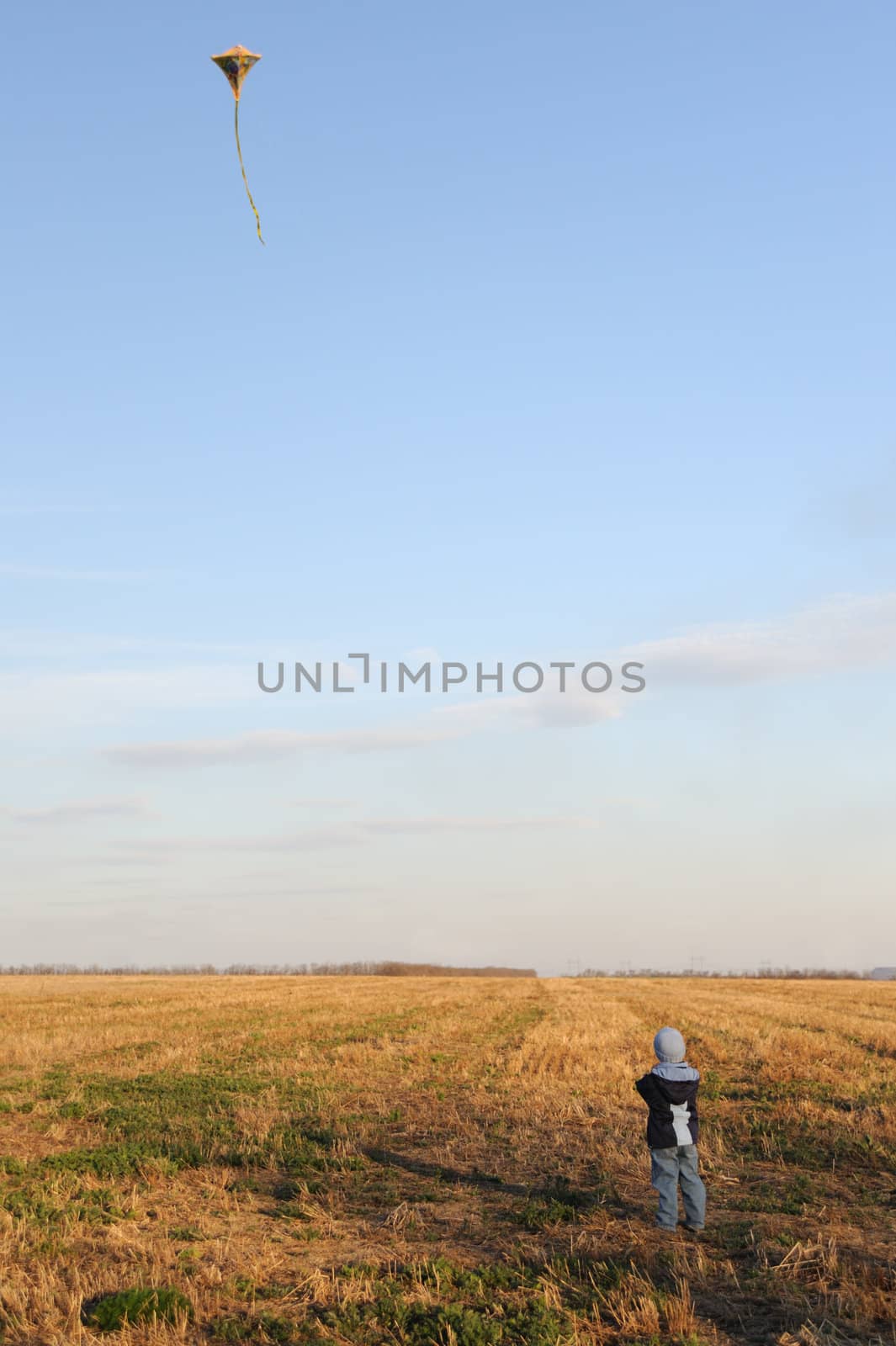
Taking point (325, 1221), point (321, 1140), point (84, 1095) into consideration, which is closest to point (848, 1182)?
point (325, 1221)

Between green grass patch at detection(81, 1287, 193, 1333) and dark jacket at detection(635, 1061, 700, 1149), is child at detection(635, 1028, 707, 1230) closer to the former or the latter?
dark jacket at detection(635, 1061, 700, 1149)

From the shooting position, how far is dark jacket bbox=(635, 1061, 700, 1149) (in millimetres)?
10219

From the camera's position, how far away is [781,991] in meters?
59.9

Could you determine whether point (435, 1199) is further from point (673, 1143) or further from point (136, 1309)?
point (136, 1309)

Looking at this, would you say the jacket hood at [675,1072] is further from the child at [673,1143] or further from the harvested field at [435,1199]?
the harvested field at [435,1199]

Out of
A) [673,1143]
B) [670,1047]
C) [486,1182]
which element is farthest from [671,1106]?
[486,1182]

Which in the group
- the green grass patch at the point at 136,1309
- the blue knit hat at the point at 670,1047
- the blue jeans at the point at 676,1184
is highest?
the blue knit hat at the point at 670,1047

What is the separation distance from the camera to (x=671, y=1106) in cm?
1033

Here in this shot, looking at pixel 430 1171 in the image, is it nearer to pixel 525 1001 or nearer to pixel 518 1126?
pixel 518 1126

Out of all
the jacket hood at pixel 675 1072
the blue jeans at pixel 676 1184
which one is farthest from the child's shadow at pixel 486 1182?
the jacket hood at pixel 675 1072

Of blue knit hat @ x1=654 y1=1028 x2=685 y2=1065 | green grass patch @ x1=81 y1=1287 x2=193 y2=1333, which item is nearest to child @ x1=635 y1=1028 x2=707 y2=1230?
blue knit hat @ x1=654 y1=1028 x2=685 y2=1065

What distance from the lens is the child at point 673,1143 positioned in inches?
399

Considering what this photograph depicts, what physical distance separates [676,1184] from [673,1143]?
0.52m

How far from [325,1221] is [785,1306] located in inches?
180
